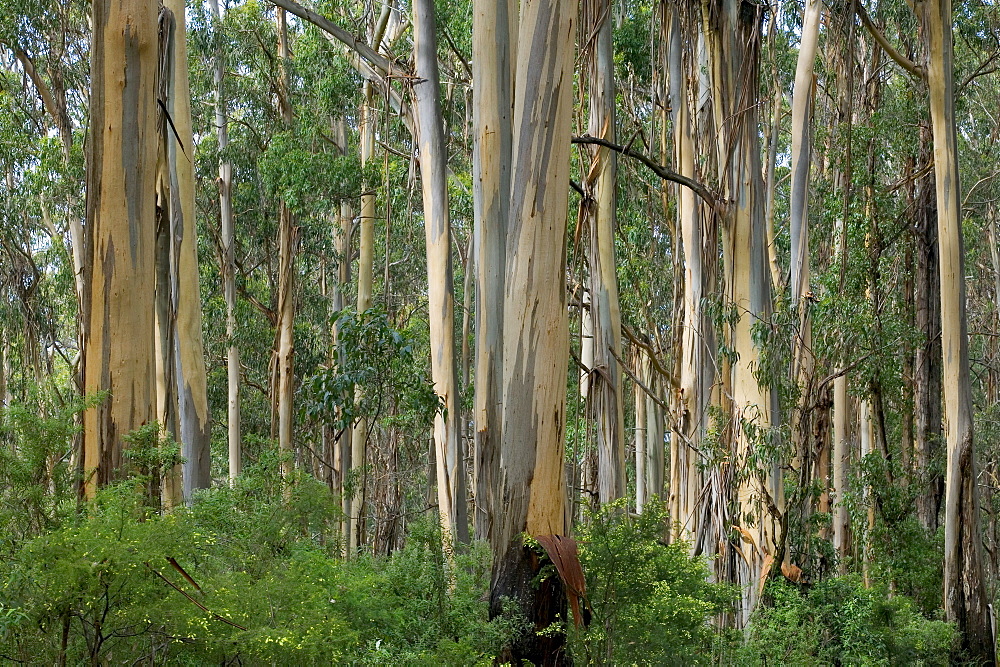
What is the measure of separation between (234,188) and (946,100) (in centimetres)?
1094

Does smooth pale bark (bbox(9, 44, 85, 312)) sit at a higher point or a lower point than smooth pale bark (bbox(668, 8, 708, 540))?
higher

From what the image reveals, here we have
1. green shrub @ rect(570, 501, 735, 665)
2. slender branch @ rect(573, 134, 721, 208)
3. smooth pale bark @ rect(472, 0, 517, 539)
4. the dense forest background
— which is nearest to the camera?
the dense forest background

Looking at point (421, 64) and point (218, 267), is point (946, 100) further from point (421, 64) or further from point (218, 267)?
point (218, 267)

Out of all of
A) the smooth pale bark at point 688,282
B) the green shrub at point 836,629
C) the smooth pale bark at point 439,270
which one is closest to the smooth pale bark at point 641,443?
the smooth pale bark at point 688,282

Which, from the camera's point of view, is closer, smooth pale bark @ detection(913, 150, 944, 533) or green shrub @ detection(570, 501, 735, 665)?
green shrub @ detection(570, 501, 735, 665)

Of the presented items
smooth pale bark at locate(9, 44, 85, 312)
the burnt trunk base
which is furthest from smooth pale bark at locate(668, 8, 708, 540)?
smooth pale bark at locate(9, 44, 85, 312)

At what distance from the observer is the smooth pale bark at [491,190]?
727 centimetres

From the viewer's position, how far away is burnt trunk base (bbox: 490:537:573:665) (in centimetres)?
493

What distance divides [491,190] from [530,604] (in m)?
3.24

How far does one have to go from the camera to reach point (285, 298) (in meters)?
15.3

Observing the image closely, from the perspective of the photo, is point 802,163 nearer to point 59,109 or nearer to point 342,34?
point 342,34

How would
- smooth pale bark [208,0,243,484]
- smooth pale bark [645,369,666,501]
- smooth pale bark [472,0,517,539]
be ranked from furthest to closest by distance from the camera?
smooth pale bark [208,0,243,484], smooth pale bark [645,369,666,501], smooth pale bark [472,0,517,539]

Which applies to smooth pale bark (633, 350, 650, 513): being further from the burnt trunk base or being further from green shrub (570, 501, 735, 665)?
the burnt trunk base

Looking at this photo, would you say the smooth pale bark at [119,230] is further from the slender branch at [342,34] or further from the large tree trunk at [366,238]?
the large tree trunk at [366,238]
